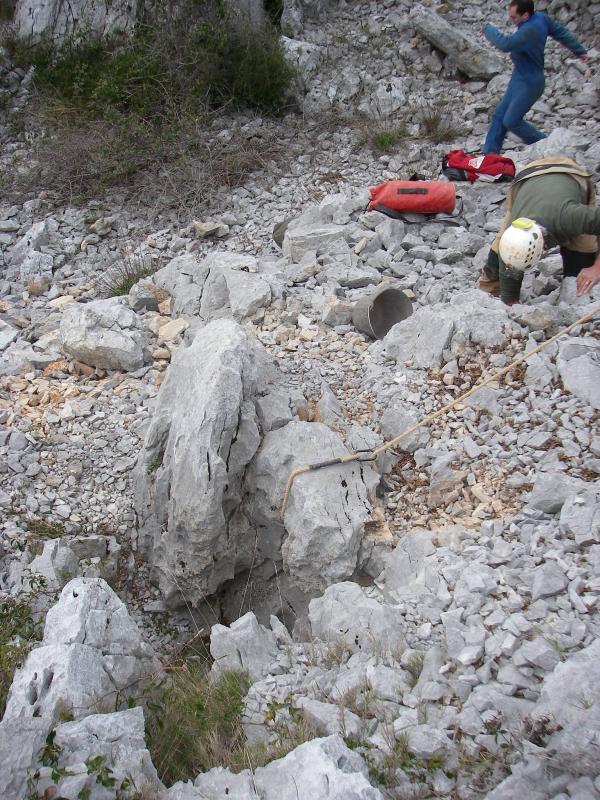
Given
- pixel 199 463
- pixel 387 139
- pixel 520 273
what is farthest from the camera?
pixel 387 139

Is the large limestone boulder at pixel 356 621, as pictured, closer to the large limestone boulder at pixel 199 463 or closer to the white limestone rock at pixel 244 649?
the white limestone rock at pixel 244 649

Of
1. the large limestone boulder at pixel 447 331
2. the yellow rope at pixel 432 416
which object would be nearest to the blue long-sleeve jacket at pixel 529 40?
the large limestone boulder at pixel 447 331

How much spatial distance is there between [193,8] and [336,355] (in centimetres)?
597

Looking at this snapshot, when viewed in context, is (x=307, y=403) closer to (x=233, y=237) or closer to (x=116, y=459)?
(x=116, y=459)

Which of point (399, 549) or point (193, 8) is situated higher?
point (193, 8)

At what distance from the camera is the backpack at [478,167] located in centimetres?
655

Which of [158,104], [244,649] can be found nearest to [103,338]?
[244,649]

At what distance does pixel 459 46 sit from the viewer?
8.67 m

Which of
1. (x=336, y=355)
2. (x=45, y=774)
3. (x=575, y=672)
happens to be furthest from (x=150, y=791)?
(x=336, y=355)

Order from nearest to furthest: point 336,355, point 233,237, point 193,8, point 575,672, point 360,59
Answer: point 575,672 < point 336,355 < point 233,237 < point 193,8 < point 360,59

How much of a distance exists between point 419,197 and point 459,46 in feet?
12.6

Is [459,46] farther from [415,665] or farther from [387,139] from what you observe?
[415,665]

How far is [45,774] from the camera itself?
2400 millimetres

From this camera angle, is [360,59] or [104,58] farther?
[360,59]
